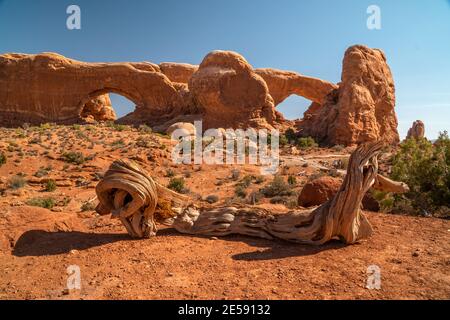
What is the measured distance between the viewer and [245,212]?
18.4 ft

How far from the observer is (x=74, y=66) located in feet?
81.0

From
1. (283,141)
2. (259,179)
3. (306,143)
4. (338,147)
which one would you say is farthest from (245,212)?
(283,141)

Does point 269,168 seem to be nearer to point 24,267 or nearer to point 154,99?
point 24,267

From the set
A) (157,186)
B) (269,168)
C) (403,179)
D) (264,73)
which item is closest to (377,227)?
(403,179)

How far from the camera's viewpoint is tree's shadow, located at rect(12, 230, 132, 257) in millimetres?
4930

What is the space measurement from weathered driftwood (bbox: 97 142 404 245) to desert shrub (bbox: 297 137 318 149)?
16511 mm

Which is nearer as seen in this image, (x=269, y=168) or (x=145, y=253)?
(x=145, y=253)

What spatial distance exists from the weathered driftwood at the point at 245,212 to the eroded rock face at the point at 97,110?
895 inches

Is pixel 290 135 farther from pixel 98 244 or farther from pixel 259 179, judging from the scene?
pixel 98 244

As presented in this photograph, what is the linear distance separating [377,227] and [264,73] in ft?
88.3

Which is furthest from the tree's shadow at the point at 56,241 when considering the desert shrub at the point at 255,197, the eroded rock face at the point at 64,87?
the eroded rock face at the point at 64,87

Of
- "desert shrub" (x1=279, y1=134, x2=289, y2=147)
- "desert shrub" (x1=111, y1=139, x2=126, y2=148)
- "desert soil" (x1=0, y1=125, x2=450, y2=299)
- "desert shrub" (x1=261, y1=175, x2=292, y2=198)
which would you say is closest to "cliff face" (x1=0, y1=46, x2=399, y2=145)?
"desert shrub" (x1=279, y1=134, x2=289, y2=147)

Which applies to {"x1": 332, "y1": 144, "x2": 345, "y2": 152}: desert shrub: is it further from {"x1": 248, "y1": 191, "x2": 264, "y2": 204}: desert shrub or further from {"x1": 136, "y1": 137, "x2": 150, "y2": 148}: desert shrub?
{"x1": 136, "y1": 137, "x2": 150, "y2": 148}: desert shrub

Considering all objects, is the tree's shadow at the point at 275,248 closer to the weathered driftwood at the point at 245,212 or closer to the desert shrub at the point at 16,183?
the weathered driftwood at the point at 245,212
